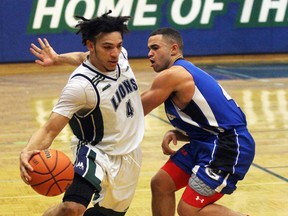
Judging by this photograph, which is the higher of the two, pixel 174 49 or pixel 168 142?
pixel 174 49

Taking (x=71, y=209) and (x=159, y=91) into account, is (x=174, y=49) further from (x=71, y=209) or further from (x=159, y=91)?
(x=71, y=209)

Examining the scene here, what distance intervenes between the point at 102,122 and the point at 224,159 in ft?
3.32

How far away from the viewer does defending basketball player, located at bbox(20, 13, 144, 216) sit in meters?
5.66

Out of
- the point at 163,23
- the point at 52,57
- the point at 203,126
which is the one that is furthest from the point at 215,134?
the point at 163,23

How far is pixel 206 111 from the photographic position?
610 centimetres

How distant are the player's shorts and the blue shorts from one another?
509 mm

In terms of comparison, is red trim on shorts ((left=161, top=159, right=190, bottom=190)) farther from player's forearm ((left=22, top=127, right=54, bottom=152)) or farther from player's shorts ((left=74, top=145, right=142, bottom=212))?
player's forearm ((left=22, top=127, right=54, bottom=152))

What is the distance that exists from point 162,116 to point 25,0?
656 cm

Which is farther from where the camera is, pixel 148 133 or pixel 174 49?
pixel 148 133

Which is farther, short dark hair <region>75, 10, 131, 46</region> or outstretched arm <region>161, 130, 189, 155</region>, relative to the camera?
outstretched arm <region>161, 130, 189, 155</region>

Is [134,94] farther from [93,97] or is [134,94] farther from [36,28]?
[36,28]

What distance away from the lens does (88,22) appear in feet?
19.0

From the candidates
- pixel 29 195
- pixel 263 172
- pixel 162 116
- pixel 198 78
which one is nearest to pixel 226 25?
pixel 162 116

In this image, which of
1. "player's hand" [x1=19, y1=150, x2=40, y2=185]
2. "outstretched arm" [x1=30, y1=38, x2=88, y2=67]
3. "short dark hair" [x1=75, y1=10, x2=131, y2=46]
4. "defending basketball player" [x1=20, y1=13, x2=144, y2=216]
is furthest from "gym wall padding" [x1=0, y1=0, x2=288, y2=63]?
"player's hand" [x1=19, y1=150, x2=40, y2=185]
